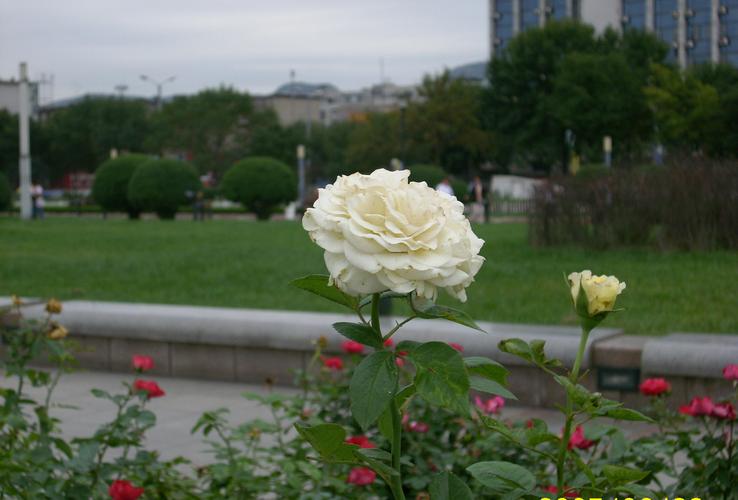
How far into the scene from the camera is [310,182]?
91.8 m

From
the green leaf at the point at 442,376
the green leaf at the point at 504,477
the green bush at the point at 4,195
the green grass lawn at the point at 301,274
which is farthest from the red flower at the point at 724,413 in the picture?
the green bush at the point at 4,195

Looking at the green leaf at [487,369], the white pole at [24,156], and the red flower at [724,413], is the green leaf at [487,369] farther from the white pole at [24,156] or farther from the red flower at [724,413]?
the white pole at [24,156]

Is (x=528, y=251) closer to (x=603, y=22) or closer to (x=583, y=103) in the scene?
(x=583, y=103)

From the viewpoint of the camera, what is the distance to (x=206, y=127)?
76750mm

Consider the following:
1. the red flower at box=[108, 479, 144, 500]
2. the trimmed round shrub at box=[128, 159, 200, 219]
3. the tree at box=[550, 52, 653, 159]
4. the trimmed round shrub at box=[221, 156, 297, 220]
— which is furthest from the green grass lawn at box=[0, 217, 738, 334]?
the tree at box=[550, 52, 653, 159]

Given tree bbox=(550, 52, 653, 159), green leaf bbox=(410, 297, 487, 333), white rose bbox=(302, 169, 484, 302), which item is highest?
tree bbox=(550, 52, 653, 159)

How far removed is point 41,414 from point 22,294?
298 inches

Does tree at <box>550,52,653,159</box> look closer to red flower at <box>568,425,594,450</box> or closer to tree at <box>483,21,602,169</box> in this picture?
tree at <box>483,21,602,169</box>

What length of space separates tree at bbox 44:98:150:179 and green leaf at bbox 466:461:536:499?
260 feet

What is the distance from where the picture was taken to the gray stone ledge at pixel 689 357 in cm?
649

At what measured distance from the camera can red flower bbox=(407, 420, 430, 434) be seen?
4.39m

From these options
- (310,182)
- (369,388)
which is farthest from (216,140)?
(369,388)

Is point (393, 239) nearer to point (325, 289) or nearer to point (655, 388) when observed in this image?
point (325, 289)

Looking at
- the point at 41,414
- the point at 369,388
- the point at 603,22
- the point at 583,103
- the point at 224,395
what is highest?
the point at 603,22
